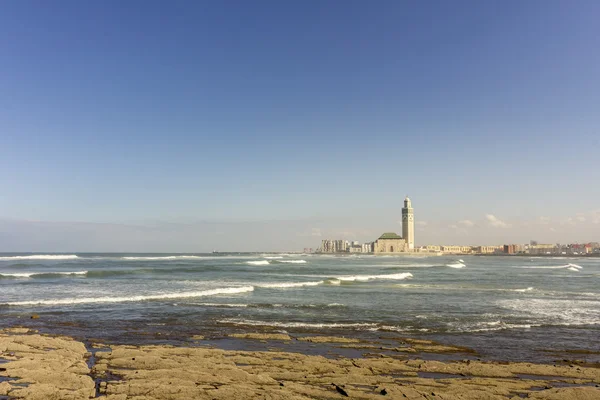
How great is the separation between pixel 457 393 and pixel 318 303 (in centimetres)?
1469

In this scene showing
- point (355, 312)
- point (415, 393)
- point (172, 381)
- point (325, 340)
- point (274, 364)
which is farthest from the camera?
point (355, 312)

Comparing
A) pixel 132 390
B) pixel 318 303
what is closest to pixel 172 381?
pixel 132 390

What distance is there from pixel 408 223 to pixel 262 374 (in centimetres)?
18339

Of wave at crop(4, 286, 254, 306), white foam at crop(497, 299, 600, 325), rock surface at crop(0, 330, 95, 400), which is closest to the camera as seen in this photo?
rock surface at crop(0, 330, 95, 400)

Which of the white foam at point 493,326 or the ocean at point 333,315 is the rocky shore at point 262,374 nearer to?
the ocean at point 333,315

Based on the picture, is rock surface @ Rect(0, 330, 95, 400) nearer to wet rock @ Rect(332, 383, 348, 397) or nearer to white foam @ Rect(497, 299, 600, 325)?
wet rock @ Rect(332, 383, 348, 397)

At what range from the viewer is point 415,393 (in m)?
8.09

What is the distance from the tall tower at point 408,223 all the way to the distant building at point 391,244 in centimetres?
244

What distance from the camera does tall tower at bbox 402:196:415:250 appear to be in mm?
185938

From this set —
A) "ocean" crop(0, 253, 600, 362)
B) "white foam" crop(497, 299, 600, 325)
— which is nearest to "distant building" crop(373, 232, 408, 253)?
"ocean" crop(0, 253, 600, 362)

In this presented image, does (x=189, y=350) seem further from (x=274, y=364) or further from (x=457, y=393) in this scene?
(x=457, y=393)

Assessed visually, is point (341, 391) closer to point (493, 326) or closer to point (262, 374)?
point (262, 374)

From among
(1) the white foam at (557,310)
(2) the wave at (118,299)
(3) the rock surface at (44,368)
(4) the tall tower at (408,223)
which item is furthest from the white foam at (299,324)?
(4) the tall tower at (408,223)

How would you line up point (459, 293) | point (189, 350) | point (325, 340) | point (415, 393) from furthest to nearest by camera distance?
point (459, 293) → point (325, 340) → point (189, 350) → point (415, 393)
